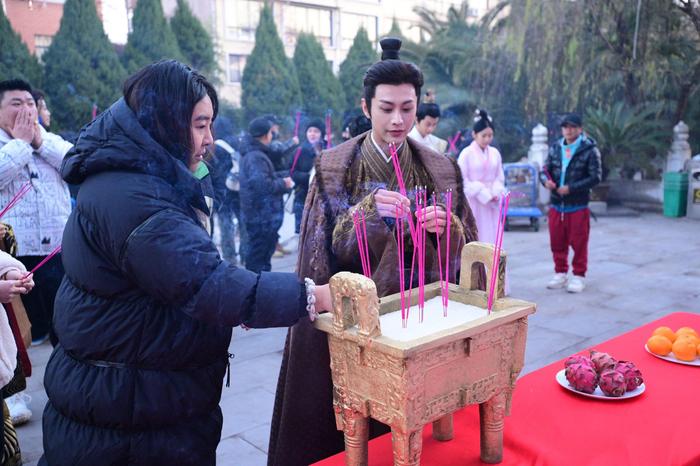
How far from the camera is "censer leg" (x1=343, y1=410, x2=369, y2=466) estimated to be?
4.47 ft

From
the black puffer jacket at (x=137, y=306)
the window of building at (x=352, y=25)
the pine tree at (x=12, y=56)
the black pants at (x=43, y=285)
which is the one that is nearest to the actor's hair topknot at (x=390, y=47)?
the black puffer jacket at (x=137, y=306)

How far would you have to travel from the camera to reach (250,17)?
17.9 metres

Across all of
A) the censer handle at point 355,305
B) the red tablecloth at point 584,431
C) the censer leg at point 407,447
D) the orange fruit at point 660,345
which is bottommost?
the red tablecloth at point 584,431

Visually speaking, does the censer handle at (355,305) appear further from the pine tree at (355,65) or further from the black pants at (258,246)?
the pine tree at (355,65)

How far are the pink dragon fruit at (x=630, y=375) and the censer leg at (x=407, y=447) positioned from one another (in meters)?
0.75

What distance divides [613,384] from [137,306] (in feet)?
4.06

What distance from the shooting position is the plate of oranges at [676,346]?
6.43 ft

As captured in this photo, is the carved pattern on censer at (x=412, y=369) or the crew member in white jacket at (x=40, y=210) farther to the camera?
the crew member in white jacket at (x=40, y=210)

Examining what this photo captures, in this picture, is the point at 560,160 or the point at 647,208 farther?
the point at 647,208

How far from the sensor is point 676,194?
935 centimetres

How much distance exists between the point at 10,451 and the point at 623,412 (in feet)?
6.95

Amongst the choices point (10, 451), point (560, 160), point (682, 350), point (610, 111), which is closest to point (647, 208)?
point (610, 111)

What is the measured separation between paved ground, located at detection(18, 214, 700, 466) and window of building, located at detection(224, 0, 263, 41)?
39.3 ft

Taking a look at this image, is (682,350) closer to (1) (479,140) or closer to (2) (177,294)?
(2) (177,294)
